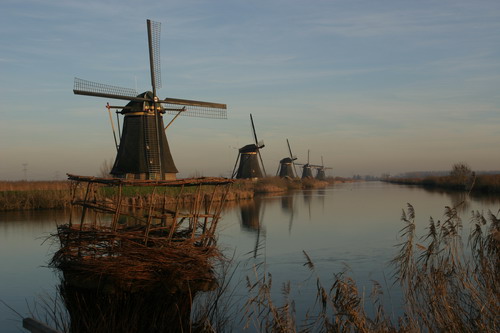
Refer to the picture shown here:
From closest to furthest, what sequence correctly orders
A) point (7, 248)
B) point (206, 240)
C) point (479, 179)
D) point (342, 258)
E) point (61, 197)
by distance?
point (206, 240), point (342, 258), point (7, 248), point (61, 197), point (479, 179)

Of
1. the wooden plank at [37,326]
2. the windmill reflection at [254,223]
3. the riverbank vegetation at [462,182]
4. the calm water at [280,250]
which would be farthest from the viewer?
the riverbank vegetation at [462,182]

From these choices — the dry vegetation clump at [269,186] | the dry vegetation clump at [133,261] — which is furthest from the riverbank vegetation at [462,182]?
the dry vegetation clump at [133,261]

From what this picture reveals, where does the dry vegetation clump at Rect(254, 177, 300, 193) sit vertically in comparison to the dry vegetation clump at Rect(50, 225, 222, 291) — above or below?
above

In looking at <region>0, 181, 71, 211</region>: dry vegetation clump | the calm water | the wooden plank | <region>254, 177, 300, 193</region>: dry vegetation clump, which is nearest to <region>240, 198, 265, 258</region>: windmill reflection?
the calm water

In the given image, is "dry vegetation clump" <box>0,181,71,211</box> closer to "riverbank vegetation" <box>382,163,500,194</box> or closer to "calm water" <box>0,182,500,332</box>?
"calm water" <box>0,182,500,332</box>

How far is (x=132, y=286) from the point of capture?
6.76 meters

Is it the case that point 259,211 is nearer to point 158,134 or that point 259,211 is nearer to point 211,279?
point 158,134

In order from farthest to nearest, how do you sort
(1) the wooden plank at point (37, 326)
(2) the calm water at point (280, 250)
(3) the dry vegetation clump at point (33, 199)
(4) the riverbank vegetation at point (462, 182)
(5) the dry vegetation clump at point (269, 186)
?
(5) the dry vegetation clump at point (269, 186)
(4) the riverbank vegetation at point (462, 182)
(3) the dry vegetation clump at point (33, 199)
(2) the calm water at point (280, 250)
(1) the wooden plank at point (37, 326)

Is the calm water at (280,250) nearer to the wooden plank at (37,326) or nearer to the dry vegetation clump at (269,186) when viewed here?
the wooden plank at (37,326)

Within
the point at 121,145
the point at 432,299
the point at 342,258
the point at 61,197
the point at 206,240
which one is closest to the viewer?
the point at 432,299

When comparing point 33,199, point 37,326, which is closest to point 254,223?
point 33,199

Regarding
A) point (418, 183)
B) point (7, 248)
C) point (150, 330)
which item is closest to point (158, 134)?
point (7, 248)

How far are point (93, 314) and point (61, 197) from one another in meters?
21.7

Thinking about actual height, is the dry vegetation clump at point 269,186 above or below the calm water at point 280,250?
above
